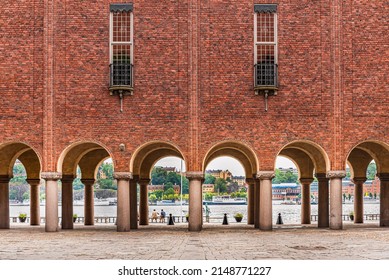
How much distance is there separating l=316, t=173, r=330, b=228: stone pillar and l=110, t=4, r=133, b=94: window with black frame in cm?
1191

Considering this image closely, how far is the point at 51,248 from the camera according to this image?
70.7 feet

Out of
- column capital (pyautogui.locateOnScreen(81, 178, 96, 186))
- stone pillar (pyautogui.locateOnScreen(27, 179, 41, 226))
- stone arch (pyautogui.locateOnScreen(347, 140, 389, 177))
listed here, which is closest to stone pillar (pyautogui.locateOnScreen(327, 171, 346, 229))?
stone arch (pyautogui.locateOnScreen(347, 140, 389, 177))

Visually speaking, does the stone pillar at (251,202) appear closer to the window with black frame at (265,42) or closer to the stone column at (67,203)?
the window with black frame at (265,42)

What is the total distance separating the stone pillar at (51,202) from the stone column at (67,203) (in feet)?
11.0

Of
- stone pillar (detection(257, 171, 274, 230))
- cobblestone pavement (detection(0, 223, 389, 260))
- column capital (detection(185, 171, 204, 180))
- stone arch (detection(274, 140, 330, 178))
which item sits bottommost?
cobblestone pavement (detection(0, 223, 389, 260))

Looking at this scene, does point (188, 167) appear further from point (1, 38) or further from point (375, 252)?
point (375, 252)

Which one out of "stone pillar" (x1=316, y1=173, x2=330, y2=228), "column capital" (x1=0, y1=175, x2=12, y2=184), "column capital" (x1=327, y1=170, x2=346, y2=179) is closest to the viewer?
"column capital" (x1=327, y1=170, x2=346, y2=179)

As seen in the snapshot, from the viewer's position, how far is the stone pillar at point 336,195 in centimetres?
3092

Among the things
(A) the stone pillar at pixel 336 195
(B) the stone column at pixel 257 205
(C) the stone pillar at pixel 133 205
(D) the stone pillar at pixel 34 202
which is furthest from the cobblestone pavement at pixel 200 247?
(D) the stone pillar at pixel 34 202

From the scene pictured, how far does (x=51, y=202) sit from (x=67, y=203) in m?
4.09

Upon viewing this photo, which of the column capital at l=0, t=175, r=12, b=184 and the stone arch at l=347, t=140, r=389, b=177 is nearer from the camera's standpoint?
the column capital at l=0, t=175, r=12, b=184

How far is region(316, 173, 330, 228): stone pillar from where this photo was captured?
34.9 metres

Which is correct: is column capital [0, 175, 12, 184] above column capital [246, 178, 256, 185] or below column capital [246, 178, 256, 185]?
above

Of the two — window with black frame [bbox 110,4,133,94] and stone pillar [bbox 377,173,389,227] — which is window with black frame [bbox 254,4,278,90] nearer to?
window with black frame [bbox 110,4,133,94]
